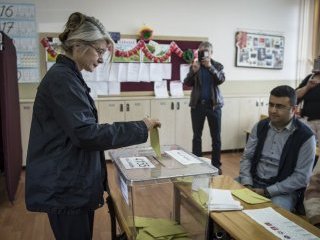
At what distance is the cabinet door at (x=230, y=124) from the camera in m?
4.93

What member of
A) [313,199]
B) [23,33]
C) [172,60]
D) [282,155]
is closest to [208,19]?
[172,60]

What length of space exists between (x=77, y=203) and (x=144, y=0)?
12.8 feet

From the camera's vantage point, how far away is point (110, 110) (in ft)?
14.5

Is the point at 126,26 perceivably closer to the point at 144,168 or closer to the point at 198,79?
the point at 198,79

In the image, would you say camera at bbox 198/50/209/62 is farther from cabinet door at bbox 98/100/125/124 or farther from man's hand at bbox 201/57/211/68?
cabinet door at bbox 98/100/125/124

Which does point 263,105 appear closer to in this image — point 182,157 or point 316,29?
point 316,29

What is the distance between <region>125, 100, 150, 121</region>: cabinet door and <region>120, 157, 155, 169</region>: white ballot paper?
111 inches

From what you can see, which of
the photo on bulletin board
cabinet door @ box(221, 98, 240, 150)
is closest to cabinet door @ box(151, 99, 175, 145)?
cabinet door @ box(221, 98, 240, 150)

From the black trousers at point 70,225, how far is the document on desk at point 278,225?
71 centimetres

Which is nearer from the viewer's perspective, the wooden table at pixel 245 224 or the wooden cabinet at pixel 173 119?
the wooden table at pixel 245 224

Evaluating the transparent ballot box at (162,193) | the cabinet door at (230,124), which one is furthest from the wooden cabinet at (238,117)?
the transparent ballot box at (162,193)

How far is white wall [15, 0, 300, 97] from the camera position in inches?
173

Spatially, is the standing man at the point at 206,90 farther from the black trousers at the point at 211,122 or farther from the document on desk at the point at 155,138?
the document on desk at the point at 155,138

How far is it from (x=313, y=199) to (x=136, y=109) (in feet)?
10.0
